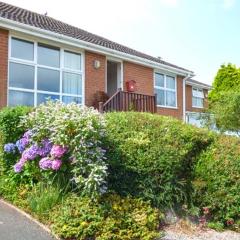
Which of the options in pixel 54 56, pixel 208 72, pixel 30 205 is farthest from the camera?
pixel 208 72

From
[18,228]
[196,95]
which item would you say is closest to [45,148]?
[18,228]

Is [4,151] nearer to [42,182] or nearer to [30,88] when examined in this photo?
A: [42,182]

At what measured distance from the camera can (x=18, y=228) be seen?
6.37 meters

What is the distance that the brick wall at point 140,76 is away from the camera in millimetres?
17477

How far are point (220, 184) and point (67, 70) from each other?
26.9ft

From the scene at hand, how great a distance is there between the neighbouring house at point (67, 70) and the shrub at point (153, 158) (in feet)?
18.5

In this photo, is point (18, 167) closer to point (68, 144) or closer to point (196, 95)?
point (68, 144)

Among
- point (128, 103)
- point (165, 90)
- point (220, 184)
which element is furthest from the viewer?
point (165, 90)

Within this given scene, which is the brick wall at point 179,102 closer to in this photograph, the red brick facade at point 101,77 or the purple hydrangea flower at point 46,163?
the red brick facade at point 101,77

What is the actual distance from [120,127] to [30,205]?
2210mm

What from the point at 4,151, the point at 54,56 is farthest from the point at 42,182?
the point at 54,56

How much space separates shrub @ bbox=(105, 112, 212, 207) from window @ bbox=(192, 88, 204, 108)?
19.1m

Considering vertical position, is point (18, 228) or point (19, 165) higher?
point (19, 165)

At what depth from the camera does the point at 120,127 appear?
810 centimetres
